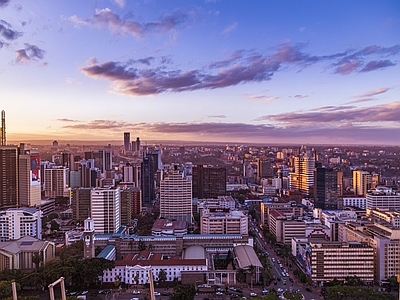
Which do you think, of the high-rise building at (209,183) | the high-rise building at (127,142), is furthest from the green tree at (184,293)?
the high-rise building at (127,142)

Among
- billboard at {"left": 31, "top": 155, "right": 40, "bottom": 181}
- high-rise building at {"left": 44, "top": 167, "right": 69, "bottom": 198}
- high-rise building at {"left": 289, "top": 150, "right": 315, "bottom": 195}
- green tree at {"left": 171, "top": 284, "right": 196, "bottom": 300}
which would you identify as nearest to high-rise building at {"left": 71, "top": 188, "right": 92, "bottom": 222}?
billboard at {"left": 31, "top": 155, "right": 40, "bottom": 181}

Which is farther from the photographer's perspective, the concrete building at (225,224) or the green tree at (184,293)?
the concrete building at (225,224)

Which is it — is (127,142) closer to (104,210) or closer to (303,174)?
(303,174)

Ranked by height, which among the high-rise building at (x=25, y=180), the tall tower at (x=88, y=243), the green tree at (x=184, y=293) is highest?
the high-rise building at (x=25, y=180)

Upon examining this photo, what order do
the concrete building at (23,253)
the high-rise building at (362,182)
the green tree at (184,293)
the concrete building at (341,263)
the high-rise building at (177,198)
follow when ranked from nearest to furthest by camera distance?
the green tree at (184,293)
the concrete building at (341,263)
the concrete building at (23,253)
the high-rise building at (177,198)
the high-rise building at (362,182)

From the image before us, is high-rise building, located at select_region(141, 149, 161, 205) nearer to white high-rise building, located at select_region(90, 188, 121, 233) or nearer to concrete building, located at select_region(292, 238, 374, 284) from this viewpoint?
white high-rise building, located at select_region(90, 188, 121, 233)

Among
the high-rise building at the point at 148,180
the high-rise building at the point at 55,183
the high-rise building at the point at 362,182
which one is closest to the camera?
the high-rise building at the point at 362,182

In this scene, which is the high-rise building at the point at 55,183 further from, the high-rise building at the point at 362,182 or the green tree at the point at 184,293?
the green tree at the point at 184,293

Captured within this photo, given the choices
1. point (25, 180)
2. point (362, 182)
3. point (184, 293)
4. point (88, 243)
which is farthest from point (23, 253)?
point (362, 182)
